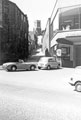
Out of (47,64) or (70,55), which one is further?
(70,55)

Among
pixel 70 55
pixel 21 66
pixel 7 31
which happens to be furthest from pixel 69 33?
pixel 7 31

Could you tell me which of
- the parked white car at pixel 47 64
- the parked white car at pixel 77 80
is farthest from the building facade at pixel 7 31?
the parked white car at pixel 77 80

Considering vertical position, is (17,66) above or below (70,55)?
below

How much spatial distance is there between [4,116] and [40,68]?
17756 mm

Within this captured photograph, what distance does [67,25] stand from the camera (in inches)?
982

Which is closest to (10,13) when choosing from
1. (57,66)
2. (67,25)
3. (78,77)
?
(67,25)

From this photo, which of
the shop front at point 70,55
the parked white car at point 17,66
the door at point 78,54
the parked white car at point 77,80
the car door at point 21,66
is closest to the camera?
the parked white car at point 77,80

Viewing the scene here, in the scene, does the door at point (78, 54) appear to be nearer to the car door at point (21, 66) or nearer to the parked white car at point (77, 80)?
the car door at point (21, 66)

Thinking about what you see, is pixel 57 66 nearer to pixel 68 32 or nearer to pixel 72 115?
pixel 68 32

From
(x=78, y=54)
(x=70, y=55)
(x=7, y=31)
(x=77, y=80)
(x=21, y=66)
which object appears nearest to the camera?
(x=77, y=80)

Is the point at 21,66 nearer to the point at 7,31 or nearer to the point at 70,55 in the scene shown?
the point at 70,55

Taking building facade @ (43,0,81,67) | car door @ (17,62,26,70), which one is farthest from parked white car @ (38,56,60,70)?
building facade @ (43,0,81,67)

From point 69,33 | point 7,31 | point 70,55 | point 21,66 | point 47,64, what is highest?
point 7,31

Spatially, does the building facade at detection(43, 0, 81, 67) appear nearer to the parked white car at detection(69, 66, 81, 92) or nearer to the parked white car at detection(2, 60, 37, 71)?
the parked white car at detection(2, 60, 37, 71)
